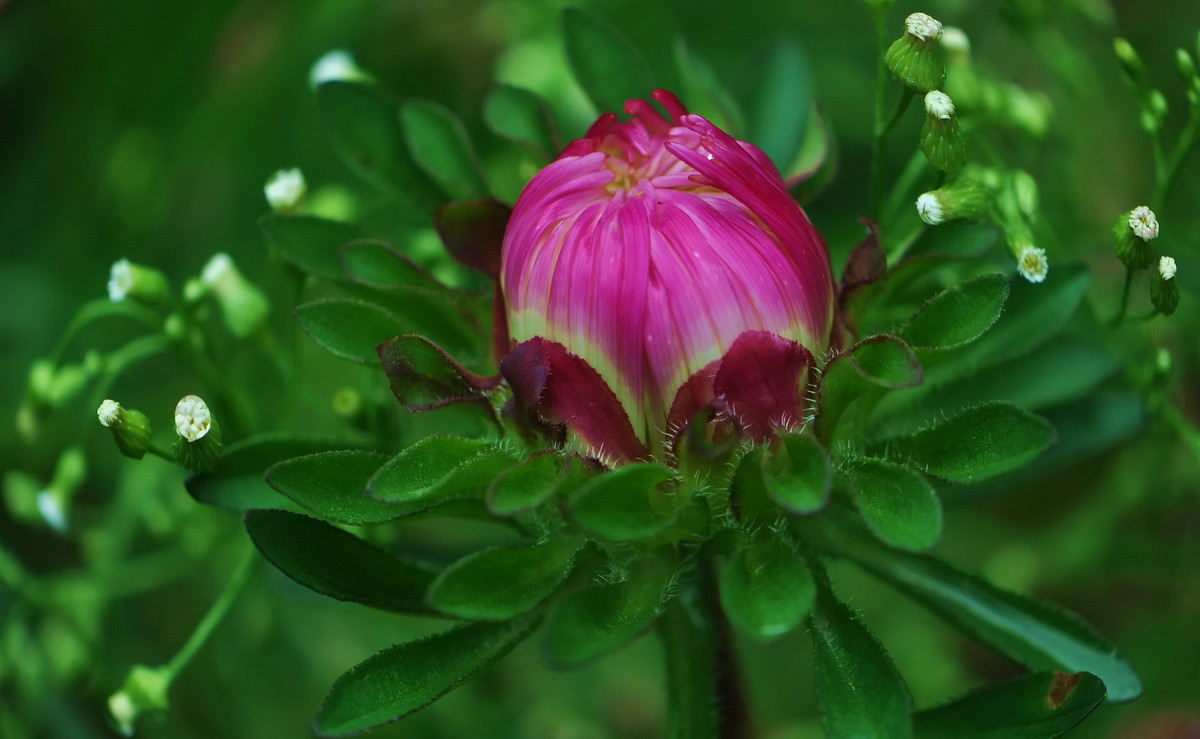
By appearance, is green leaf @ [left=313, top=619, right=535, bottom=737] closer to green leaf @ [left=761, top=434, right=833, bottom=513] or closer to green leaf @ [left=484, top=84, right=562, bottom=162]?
green leaf @ [left=761, top=434, right=833, bottom=513]

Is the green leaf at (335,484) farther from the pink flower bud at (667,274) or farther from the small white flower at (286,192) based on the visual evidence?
the small white flower at (286,192)

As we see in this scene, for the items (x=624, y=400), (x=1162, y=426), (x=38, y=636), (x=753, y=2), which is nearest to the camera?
(x=624, y=400)

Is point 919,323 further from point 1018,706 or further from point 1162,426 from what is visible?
point 1162,426

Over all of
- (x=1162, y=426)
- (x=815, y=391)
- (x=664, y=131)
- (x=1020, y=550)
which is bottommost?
(x=1020, y=550)

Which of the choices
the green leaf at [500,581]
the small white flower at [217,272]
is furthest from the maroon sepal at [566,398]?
the small white flower at [217,272]

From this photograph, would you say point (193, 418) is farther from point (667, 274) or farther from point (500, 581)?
point (667, 274)

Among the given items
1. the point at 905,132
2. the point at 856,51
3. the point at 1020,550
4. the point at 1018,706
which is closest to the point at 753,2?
the point at 856,51

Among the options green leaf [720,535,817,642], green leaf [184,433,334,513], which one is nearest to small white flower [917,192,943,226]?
green leaf [720,535,817,642]
